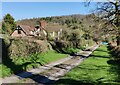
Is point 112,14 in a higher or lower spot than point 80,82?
higher

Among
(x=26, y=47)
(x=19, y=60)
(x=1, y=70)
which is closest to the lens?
(x=1, y=70)

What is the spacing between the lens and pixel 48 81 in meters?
16.3

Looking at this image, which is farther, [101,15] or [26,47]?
[101,15]

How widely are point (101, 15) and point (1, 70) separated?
2134cm

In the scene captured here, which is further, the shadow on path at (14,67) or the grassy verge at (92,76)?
the shadow on path at (14,67)

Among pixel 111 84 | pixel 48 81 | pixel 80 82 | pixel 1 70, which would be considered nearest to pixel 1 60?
pixel 1 70

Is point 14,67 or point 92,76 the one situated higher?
point 14,67

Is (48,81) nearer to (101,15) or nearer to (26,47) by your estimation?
(26,47)

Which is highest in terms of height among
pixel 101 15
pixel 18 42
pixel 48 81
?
pixel 101 15

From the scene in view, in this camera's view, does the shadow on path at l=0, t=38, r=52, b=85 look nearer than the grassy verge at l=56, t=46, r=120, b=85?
No

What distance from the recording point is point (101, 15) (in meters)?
36.5

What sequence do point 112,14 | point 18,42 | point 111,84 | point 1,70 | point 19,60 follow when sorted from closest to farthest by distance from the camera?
point 111,84 < point 1,70 < point 19,60 < point 18,42 < point 112,14

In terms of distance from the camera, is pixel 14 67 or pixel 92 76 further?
pixel 14 67

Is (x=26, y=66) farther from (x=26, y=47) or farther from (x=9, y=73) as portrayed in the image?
(x=26, y=47)
